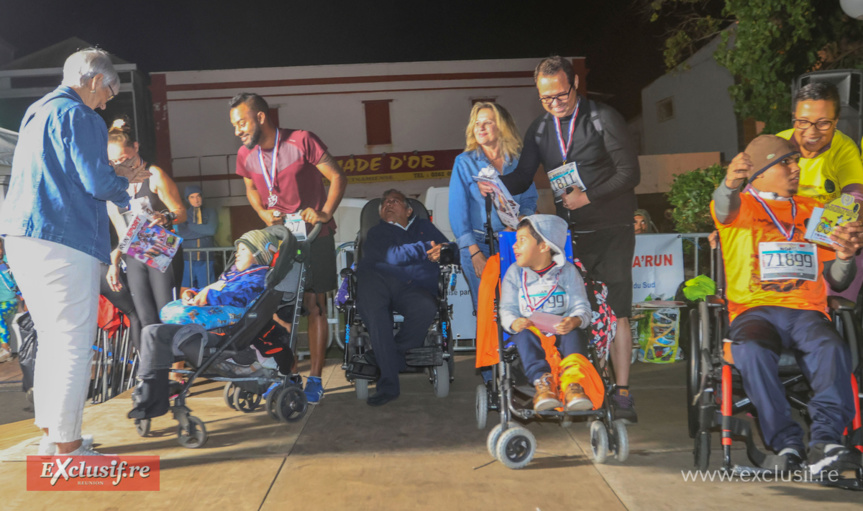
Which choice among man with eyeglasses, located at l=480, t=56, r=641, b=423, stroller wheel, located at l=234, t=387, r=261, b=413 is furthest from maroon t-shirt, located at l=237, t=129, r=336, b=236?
man with eyeglasses, located at l=480, t=56, r=641, b=423

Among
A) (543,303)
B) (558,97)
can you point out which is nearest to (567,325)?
(543,303)

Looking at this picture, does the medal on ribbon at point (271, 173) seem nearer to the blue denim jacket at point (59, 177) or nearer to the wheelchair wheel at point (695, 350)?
the blue denim jacket at point (59, 177)

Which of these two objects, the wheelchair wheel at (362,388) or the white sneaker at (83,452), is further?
the wheelchair wheel at (362,388)

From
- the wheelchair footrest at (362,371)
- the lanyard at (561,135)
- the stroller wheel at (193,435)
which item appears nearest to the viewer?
the stroller wheel at (193,435)

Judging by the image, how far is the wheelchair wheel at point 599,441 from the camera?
3.31m

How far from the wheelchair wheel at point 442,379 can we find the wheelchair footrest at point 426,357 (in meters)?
0.09

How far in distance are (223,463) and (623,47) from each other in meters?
27.6

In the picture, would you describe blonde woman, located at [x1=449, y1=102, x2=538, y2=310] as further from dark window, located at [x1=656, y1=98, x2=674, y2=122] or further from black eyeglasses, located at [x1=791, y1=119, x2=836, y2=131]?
dark window, located at [x1=656, y1=98, x2=674, y2=122]

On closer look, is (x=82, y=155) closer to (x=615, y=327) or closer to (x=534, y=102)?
(x=615, y=327)

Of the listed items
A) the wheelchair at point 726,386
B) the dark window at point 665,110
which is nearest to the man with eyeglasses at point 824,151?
the wheelchair at point 726,386

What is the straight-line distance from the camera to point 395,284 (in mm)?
4969

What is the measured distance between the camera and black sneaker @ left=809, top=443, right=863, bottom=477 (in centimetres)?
281

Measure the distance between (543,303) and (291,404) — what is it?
67.5 inches

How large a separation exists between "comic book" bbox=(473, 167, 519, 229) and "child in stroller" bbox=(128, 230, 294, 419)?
1442mm
